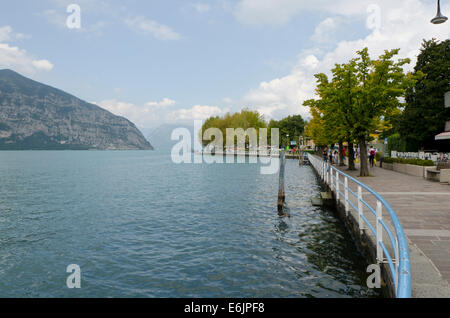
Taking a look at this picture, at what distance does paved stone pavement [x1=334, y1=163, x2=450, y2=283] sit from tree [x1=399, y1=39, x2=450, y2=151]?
104 ft

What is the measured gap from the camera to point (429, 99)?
4353 cm

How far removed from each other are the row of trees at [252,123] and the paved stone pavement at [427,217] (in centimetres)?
8129

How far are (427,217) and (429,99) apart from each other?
4024 cm

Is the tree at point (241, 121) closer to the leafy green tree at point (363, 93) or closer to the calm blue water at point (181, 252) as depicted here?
the leafy green tree at point (363, 93)

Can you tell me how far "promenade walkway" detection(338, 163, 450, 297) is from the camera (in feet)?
17.2

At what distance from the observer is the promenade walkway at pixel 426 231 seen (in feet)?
17.2

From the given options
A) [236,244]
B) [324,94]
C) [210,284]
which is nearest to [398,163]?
[324,94]

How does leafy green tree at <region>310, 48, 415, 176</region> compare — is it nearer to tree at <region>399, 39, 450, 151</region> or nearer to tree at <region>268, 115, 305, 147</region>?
tree at <region>399, 39, 450, 151</region>

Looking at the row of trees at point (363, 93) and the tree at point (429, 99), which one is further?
the tree at point (429, 99)

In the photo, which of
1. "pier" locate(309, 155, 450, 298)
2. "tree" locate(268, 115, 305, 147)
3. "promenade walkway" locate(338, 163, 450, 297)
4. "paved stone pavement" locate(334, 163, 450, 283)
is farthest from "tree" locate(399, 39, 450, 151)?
"tree" locate(268, 115, 305, 147)

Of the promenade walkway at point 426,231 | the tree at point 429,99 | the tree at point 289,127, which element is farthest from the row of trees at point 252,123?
the promenade walkway at point 426,231

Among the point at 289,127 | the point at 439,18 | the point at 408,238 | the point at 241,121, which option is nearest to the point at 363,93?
the point at 439,18

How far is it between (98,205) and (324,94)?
1751 centimetres
